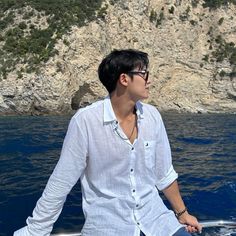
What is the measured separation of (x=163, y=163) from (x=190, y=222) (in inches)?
21.9

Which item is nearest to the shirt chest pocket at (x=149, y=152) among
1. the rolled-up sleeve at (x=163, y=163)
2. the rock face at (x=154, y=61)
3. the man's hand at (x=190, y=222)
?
the rolled-up sleeve at (x=163, y=163)

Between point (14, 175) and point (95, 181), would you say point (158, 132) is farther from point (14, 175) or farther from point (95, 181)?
point (14, 175)

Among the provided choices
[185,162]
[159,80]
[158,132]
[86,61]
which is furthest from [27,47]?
[158,132]

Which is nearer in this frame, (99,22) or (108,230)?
(108,230)

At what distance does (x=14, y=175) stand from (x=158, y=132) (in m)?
6.36

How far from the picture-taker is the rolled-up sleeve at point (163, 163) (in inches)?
121

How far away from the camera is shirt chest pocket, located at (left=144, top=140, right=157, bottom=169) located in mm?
2887

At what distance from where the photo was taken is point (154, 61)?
44.8 meters

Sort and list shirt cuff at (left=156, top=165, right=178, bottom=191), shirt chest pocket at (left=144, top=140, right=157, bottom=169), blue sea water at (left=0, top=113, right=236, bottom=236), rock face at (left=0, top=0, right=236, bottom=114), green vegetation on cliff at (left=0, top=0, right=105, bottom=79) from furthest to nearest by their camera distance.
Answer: green vegetation on cliff at (left=0, top=0, right=105, bottom=79) < rock face at (left=0, top=0, right=236, bottom=114) < blue sea water at (left=0, top=113, right=236, bottom=236) < shirt cuff at (left=156, top=165, right=178, bottom=191) < shirt chest pocket at (left=144, top=140, right=157, bottom=169)

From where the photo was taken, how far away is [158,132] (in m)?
2.99

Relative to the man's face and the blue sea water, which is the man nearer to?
the man's face

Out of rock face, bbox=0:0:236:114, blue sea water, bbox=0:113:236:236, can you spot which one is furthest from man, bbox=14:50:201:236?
rock face, bbox=0:0:236:114

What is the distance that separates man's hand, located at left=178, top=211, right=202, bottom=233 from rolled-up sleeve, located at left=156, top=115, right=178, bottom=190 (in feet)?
1.00

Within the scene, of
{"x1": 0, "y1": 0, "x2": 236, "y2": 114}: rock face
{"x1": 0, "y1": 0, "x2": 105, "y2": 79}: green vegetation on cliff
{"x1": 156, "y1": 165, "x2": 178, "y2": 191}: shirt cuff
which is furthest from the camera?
{"x1": 0, "y1": 0, "x2": 105, "y2": 79}: green vegetation on cliff
